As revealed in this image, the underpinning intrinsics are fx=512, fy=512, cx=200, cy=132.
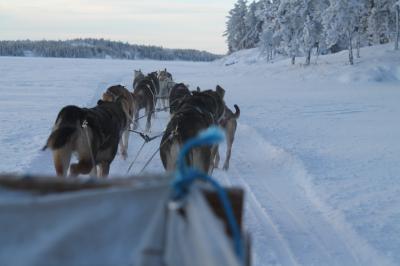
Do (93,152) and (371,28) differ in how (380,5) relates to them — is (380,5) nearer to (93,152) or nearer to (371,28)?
(371,28)

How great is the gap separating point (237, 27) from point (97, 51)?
8889cm

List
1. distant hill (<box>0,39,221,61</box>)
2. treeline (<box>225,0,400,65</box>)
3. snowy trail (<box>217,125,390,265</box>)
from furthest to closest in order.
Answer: distant hill (<box>0,39,221,61</box>) → treeline (<box>225,0,400,65</box>) → snowy trail (<box>217,125,390,265</box>)

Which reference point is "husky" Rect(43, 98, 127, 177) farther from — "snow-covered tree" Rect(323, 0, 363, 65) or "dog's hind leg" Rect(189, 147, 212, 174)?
"snow-covered tree" Rect(323, 0, 363, 65)

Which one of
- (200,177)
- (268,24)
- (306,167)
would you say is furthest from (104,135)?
(268,24)

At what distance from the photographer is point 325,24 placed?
3578 cm

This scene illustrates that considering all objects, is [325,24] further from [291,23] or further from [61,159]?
[61,159]

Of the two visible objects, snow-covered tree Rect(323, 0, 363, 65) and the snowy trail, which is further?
snow-covered tree Rect(323, 0, 363, 65)

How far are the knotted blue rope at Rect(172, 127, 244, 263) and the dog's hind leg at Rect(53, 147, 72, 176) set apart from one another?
143 inches

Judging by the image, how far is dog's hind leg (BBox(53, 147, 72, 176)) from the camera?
4.94m

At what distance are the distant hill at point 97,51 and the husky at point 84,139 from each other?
14078cm

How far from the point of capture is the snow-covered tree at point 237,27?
248 feet

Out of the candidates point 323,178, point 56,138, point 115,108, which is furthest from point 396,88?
point 56,138

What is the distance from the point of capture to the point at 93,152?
17.9 ft

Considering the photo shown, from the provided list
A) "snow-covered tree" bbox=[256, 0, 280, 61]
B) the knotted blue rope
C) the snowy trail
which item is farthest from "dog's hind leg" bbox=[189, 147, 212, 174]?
"snow-covered tree" bbox=[256, 0, 280, 61]
